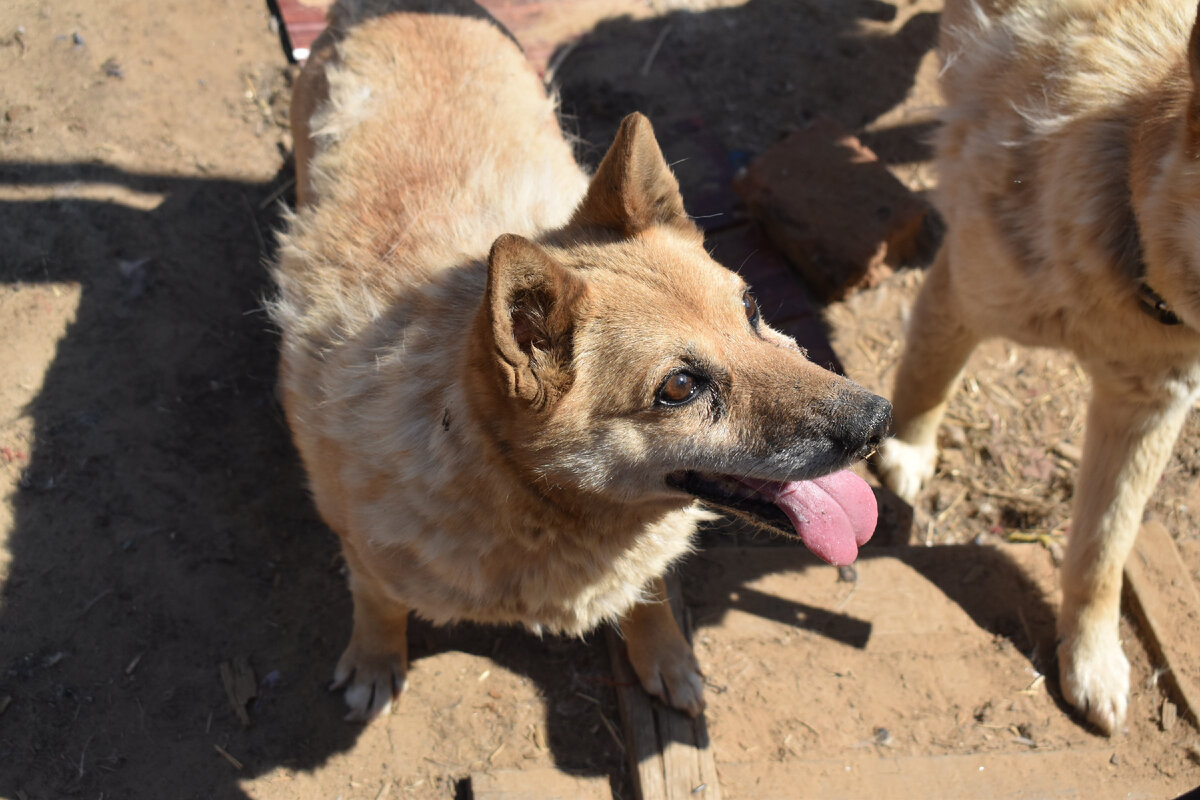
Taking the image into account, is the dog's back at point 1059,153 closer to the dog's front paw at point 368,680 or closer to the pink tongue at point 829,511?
the pink tongue at point 829,511

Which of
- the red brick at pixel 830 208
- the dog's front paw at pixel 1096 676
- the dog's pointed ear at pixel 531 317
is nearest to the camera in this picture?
the dog's pointed ear at pixel 531 317

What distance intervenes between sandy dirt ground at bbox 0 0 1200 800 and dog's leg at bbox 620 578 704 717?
6.6 inches

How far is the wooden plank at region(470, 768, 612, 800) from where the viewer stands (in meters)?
3.07

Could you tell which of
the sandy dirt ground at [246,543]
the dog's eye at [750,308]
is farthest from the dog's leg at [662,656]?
the dog's eye at [750,308]

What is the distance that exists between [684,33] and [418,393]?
4.41 meters

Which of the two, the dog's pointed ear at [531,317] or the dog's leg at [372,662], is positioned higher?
the dog's pointed ear at [531,317]

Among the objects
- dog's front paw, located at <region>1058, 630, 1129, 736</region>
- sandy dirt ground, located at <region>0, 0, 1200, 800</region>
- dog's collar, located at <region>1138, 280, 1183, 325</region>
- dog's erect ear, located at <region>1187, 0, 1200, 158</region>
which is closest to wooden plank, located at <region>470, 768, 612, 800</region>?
sandy dirt ground, located at <region>0, 0, 1200, 800</region>

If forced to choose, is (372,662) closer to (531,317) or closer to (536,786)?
(536,786)

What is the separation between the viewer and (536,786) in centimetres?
311

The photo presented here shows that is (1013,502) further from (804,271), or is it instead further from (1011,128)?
(1011,128)

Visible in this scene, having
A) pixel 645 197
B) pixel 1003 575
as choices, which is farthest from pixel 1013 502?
pixel 645 197

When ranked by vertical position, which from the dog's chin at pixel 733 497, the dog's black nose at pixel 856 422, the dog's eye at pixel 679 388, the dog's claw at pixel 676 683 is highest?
the dog's eye at pixel 679 388

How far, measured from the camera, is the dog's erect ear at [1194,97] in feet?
7.88

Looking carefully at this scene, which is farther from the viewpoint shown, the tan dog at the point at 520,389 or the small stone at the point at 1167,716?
the small stone at the point at 1167,716
